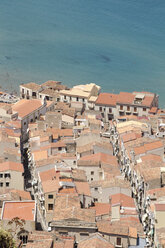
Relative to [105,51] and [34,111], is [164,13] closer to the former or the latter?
[105,51]

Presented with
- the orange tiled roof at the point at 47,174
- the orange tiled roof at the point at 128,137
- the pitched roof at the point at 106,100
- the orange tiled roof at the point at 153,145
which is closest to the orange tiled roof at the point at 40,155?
the orange tiled roof at the point at 47,174

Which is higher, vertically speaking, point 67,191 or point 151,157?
point 151,157

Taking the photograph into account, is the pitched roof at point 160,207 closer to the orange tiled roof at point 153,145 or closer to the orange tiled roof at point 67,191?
the orange tiled roof at point 67,191

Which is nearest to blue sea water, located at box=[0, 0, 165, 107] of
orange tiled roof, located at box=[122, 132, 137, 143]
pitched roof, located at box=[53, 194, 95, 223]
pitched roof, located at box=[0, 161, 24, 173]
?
orange tiled roof, located at box=[122, 132, 137, 143]

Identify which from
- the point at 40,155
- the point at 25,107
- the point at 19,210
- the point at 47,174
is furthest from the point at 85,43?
the point at 19,210

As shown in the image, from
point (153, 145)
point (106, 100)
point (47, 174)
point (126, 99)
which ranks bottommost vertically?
point (47, 174)

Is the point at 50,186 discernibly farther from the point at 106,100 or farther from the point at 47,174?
the point at 106,100

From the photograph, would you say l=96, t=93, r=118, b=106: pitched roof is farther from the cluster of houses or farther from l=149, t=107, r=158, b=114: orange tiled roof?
l=149, t=107, r=158, b=114: orange tiled roof

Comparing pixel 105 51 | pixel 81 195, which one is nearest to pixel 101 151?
pixel 81 195
